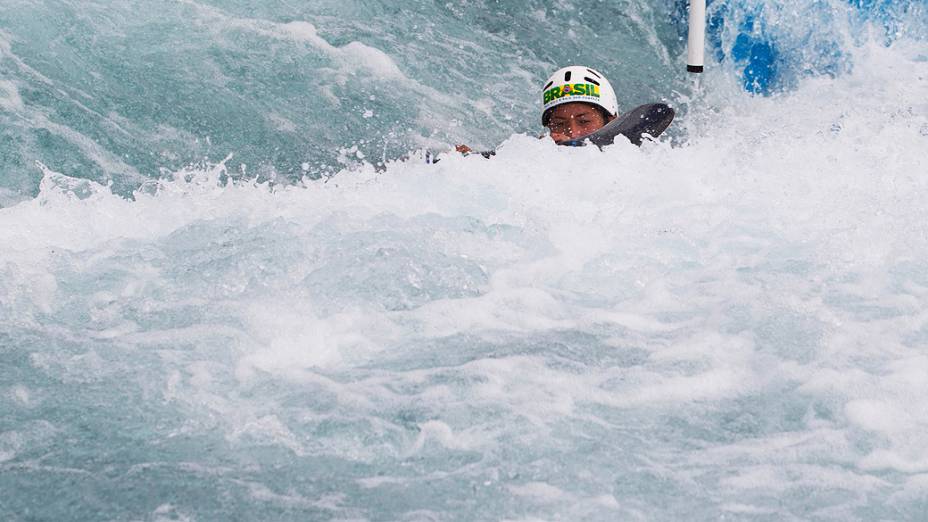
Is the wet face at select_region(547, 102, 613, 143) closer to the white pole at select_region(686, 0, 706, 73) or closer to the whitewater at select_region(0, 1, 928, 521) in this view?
the white pole at select_region(686, 0, 706, 73)

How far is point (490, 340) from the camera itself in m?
2.87

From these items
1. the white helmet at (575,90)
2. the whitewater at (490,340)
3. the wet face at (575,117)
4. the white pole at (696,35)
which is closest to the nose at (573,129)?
the wet face at (575,117)

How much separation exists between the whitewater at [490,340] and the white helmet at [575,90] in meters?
1.15

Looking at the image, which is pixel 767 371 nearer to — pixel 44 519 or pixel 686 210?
pixel 686 210

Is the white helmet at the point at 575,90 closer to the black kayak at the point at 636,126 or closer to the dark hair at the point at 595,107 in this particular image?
the dark hair at the point at 595,107

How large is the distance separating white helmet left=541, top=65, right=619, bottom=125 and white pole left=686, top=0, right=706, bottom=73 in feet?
1.88

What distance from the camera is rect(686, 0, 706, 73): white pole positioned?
5.66 m

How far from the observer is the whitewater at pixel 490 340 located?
2273 mm

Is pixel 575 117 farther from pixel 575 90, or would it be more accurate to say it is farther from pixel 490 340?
pixel 490 340

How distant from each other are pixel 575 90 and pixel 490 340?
112 inches

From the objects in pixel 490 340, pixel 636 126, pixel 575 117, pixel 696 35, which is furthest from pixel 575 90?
pixel 490 340

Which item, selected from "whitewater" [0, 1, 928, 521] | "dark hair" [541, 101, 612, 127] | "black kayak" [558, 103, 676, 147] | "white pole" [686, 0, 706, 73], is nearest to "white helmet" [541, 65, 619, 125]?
"dark hair" [541, 101, 612, 127]

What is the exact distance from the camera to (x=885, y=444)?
93.9 inches

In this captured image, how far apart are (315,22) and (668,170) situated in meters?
2.91
